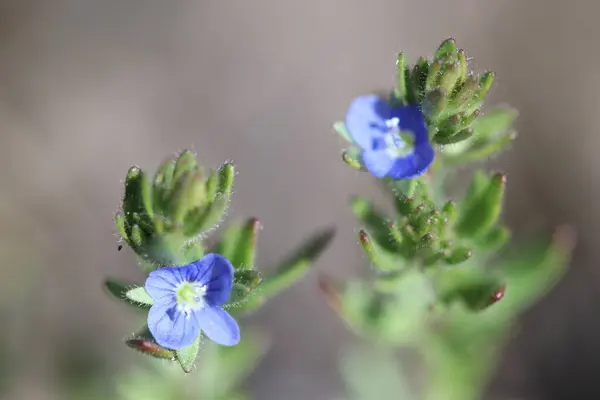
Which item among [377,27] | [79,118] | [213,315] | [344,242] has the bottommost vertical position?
[213,315]

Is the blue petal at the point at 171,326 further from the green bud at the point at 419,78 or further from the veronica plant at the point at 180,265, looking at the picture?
the green bud at the point at 419,78

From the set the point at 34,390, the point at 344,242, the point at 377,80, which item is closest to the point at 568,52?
the point at 377,80

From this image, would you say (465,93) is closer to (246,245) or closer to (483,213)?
(483,213)

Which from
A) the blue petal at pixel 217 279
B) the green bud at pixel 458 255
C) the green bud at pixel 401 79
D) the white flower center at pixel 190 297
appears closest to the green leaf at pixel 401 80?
the green bud at pixel 401 79

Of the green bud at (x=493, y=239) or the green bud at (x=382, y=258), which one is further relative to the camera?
the green bud at (x=493, y=239)

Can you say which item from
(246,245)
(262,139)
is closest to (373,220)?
(246,245)

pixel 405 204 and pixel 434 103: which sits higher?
pixel 434 103

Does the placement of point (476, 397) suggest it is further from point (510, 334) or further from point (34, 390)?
point (34, 390)
